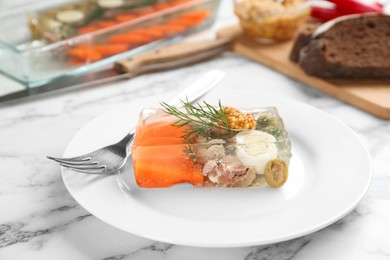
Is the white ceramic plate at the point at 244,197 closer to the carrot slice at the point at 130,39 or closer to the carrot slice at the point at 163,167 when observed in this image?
the carrot slice at the point at 163,167

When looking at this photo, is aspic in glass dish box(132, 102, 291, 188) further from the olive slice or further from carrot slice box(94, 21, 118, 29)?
carrot slice box(94, 21, 118, 29)

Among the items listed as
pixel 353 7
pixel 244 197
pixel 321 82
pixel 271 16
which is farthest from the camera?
pixel 353 7

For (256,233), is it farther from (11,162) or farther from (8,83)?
(8,83)

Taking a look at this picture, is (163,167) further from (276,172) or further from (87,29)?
(87,29)

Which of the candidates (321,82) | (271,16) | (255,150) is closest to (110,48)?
(271,16)

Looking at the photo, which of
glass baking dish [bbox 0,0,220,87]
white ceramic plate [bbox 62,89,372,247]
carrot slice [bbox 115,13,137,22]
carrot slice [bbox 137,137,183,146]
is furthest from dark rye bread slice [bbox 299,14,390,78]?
carrot slice [bbox 137,137,183,146]

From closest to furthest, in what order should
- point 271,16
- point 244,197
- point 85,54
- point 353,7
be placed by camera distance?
point 244,197, point 85,54, point 271,16, point 353,7
